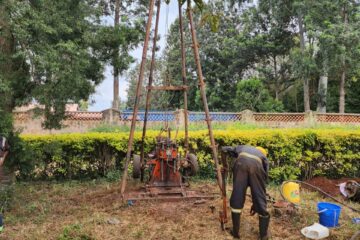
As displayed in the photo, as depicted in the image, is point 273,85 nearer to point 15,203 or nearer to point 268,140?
Answer: point 268,140

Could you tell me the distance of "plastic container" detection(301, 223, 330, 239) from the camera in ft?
15.5

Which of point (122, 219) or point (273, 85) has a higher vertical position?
point (273, 85)

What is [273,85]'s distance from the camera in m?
29.5

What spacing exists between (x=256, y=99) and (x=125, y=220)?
65.5 feet

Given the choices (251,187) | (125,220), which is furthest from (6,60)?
(251,187)

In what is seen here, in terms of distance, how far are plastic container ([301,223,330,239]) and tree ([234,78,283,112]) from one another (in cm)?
1959

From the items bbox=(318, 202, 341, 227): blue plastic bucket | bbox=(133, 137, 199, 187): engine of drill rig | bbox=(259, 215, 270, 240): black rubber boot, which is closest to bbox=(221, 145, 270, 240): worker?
bbox=(259, 215, 270, 240): black rubber boot

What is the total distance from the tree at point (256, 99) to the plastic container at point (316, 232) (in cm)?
1959

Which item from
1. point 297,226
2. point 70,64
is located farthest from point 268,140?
point 70,64

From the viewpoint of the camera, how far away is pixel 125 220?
5402mm

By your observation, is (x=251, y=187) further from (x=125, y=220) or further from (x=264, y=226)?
(x=125, y=220)

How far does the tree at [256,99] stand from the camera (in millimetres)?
24125

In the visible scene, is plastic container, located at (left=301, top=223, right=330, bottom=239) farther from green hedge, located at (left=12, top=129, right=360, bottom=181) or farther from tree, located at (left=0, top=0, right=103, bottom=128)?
tree, located at (left=0, top=0, right=103, bottom=128)

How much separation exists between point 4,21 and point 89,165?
4355mm
